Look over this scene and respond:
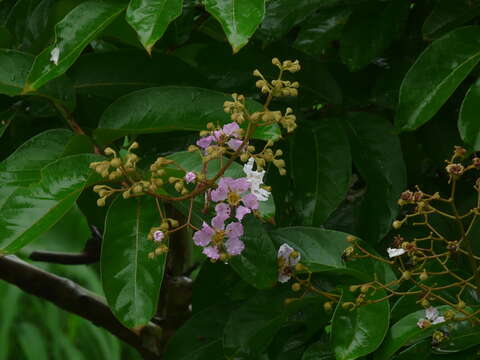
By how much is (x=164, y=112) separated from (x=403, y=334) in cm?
32

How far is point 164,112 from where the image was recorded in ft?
2.88

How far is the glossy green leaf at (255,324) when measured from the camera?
91 centimetres

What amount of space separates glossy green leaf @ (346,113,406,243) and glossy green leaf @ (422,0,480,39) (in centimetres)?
12

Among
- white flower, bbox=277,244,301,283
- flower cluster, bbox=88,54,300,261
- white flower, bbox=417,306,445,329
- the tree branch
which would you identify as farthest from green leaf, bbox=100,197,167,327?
the tree branch

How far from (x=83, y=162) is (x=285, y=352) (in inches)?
12.8

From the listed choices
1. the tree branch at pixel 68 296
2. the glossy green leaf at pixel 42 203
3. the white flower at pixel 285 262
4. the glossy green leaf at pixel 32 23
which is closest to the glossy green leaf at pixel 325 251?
the white flower at pixel 285 262

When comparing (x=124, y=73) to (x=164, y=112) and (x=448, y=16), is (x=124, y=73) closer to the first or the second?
(x=164, y=112)

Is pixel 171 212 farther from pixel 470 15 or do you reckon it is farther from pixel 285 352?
pixel 470 15

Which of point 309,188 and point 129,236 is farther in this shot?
point 309,188

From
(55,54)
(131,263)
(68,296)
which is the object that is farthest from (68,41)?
(68,296)

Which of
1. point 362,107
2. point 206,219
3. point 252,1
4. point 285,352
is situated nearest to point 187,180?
point 206,219

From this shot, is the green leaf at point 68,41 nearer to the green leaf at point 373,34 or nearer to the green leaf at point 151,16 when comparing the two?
the green leaf at point 151,16

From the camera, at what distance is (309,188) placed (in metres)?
0.98

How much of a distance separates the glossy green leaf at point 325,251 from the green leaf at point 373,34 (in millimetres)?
250
